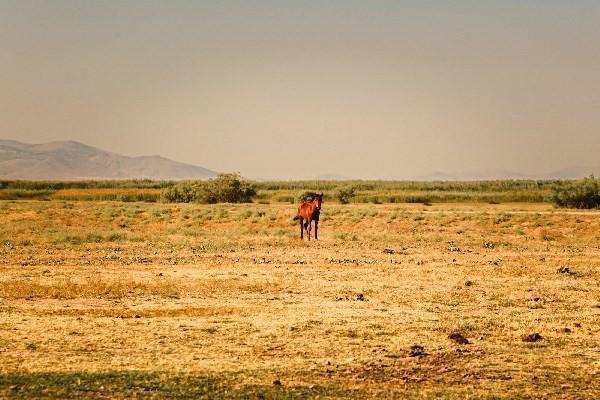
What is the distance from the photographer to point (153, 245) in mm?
36812

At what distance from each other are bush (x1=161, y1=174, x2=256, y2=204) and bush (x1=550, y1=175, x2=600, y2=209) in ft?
107

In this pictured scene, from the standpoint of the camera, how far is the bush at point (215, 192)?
3228 inches

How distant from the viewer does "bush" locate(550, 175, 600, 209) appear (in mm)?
70625

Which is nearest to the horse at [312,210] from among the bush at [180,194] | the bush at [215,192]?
the bush at [215,192]

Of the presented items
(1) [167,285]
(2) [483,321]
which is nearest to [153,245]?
(1) [167,285]

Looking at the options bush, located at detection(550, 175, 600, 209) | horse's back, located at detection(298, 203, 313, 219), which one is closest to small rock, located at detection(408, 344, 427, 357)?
horse's back, located at detection(298, 203, 313, 219)

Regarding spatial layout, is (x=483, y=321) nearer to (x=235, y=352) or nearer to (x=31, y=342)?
(x=235, y=352)

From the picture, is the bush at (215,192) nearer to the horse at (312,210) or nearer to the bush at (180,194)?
the bush at (180,194)

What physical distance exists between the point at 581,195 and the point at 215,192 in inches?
1440

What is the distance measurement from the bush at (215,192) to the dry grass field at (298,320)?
44.5 metres

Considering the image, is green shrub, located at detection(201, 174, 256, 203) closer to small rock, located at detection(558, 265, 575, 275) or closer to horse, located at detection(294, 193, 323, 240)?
horse, located at detection(294, 193, 323, 240)

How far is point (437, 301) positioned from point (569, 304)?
3332 millimetres

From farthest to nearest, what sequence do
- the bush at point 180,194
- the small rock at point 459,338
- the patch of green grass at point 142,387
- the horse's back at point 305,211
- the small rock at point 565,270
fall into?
1. the bush at point 180,194
2. the horse's back at point 305,211
3. the small rock at point 565,270
4. the small rock at point 459,338
5. the patch of green grass at point 142,387

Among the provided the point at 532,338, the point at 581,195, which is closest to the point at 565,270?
the point at 532,338
